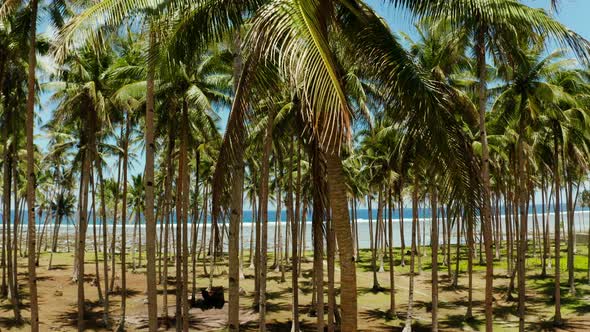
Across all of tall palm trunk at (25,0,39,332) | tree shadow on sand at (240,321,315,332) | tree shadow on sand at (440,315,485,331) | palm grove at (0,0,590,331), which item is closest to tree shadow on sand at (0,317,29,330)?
palm grove at (0,0,590,331)

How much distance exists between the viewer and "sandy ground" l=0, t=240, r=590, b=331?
78.8 feet

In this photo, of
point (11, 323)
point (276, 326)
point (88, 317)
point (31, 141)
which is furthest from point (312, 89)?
point (88, 317)

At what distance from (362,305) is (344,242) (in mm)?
23219

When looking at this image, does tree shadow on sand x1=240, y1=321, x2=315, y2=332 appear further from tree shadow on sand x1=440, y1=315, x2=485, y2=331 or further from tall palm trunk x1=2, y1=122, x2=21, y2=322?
tall palm trunk x1=2, y1=122, x2=21, y2=322

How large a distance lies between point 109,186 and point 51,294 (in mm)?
22482

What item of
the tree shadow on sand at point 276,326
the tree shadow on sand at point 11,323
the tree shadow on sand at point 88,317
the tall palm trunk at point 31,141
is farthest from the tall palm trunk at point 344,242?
the tree shadow on sand at point 11,323

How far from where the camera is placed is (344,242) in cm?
704

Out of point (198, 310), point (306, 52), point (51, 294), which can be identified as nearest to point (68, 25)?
point (306, 52)

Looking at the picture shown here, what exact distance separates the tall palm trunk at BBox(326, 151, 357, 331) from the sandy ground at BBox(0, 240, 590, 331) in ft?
56.7

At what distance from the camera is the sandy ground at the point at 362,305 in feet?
78.8

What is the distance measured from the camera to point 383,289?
3356 cm

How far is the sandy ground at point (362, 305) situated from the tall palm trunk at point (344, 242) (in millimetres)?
17274

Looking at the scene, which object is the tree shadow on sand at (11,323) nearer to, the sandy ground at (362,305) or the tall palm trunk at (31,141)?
the sandy ground at (362,305)

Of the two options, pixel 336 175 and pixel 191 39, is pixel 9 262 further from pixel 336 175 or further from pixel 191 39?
pixel 336 175
